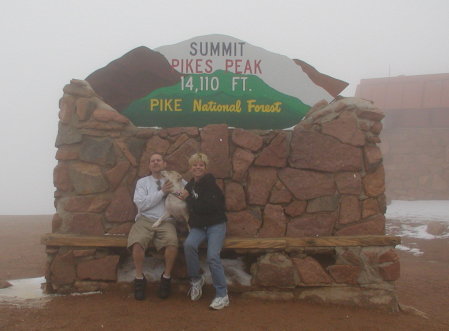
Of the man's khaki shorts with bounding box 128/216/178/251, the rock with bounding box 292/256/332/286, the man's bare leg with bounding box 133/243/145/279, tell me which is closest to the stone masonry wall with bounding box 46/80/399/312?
the rock with bounding box 292/256/332/286

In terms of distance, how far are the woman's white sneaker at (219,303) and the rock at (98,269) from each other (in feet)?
3.51

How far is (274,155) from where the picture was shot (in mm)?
4246

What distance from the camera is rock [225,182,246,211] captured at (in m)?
4.21

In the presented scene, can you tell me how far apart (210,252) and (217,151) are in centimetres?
109

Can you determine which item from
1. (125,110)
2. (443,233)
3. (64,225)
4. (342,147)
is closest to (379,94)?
(443,233)

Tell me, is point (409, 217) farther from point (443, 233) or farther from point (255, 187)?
point (255, 187)

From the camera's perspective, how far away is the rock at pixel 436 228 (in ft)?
29.0

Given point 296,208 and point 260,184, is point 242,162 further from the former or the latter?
point 296,208

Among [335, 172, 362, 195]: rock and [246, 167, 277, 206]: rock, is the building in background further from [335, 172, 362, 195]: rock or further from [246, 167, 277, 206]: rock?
[246, 167, 277, 206]: rock

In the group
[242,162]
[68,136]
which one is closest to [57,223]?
[68,136]

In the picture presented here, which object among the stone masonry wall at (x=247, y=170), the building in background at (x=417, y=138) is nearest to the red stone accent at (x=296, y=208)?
the stone masonry wall at (x=247, y=170)

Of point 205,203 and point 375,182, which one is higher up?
point 375,182

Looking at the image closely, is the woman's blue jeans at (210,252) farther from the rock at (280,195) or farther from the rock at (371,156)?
the rock at (371,156)

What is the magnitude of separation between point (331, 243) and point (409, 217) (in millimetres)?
7244
